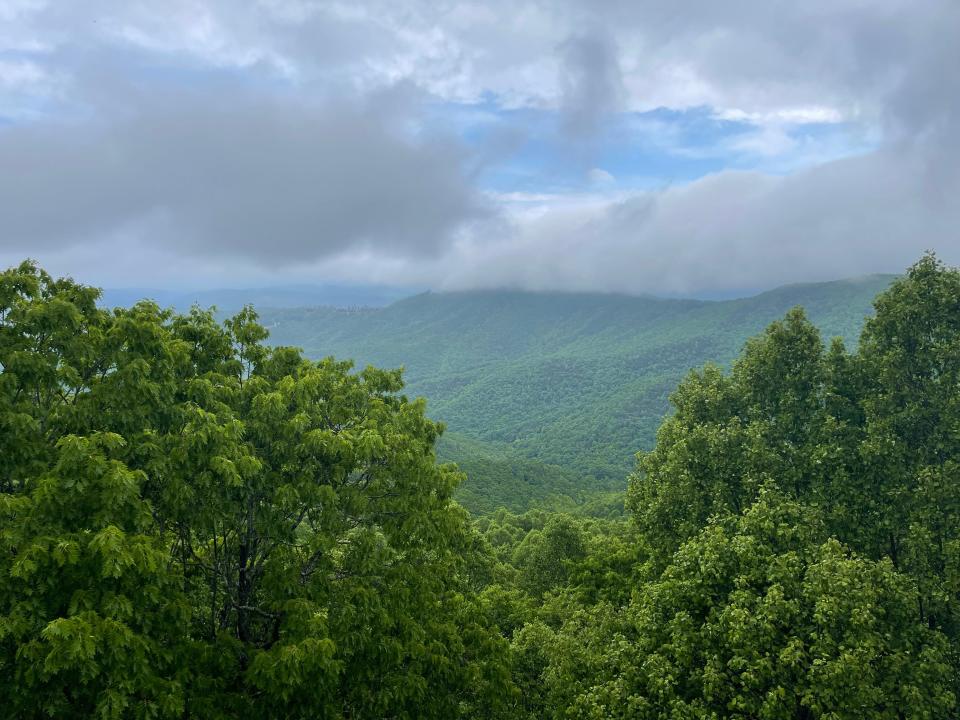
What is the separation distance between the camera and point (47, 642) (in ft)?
34.9

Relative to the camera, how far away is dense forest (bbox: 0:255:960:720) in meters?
11.5

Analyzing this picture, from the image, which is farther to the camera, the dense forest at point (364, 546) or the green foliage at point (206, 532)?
the dense forest at point (364, 546)

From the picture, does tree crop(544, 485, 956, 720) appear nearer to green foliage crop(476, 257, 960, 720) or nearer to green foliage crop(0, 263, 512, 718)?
green foliage crop(476, 257, 960, 720)

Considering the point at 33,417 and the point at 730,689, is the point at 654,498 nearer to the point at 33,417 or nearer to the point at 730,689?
the point at 730,689

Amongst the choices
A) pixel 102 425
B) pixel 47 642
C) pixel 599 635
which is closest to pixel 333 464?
pixel 102 425

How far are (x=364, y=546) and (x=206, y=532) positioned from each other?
3.76m

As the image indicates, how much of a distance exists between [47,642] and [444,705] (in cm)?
988

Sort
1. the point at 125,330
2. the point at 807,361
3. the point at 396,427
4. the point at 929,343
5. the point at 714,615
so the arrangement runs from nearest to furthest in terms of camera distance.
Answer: the point at 125,330, the point at 714,615, the point at 396,427, the point at 929,343, the point at 807,361

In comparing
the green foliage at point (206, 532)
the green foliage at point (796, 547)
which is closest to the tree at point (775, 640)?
the green foliage at point (796, 547)

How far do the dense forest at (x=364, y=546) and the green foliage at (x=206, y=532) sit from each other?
68mm

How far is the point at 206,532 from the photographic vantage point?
15.0 meters

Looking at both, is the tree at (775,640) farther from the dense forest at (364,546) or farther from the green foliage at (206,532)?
the green foliage at (206,532)

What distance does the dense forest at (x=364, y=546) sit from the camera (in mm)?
11523

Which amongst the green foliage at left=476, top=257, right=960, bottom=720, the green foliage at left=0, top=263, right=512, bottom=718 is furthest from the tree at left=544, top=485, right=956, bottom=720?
the green foliage at left=0, top=263, right=512, bottom=718
